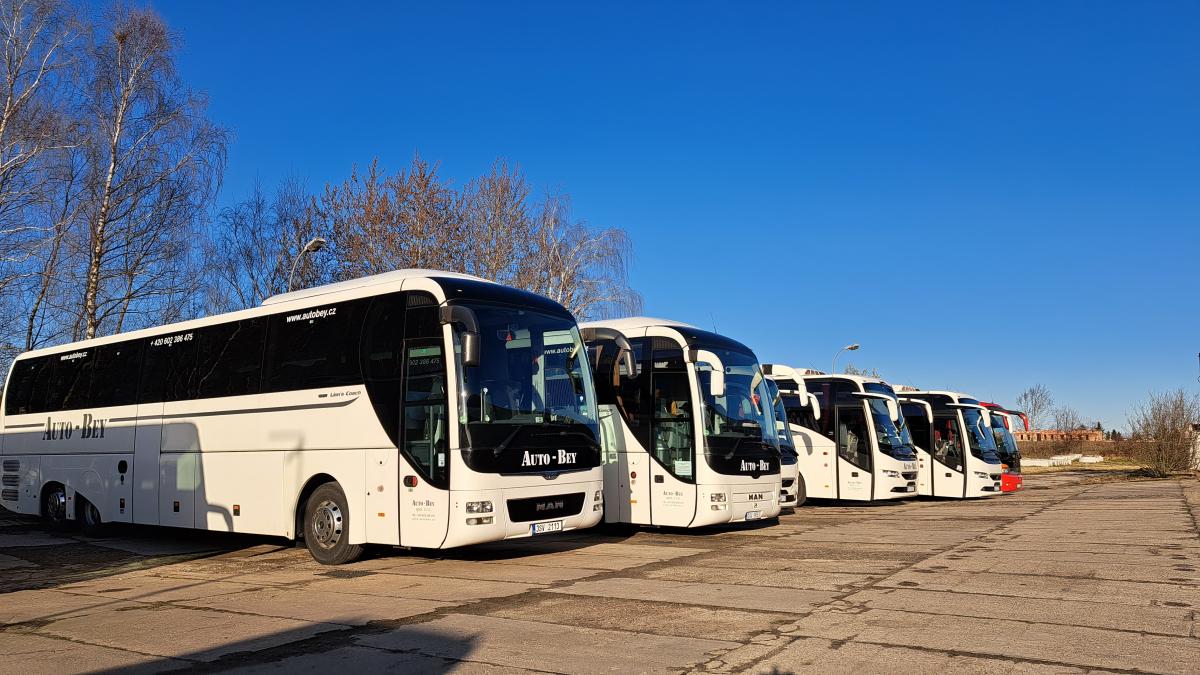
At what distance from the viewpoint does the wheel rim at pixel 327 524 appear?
10984mm

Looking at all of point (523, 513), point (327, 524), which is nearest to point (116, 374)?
point (327, 524)

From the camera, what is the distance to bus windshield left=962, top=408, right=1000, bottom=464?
24.2 meters

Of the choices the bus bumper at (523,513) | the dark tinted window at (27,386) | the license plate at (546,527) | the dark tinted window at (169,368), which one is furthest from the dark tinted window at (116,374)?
the license plate at (546,527)

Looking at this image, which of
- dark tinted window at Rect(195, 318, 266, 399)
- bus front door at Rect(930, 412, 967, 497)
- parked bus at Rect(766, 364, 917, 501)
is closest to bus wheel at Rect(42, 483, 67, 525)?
dark tinted window at Rect(195, 318, 266, 399)

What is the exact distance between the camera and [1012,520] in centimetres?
1697

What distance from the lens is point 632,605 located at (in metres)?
8.02

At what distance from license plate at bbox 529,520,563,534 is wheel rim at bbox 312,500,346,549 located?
2415 mm

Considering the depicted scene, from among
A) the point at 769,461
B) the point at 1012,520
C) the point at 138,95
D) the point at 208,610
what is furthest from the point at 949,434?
the point at 138,95

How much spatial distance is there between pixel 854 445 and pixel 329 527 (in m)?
13.5

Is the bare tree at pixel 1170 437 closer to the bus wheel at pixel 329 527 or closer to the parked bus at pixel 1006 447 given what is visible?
the parked bus at pixel 1006 447

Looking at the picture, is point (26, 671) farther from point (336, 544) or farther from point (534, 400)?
point (534, 400)

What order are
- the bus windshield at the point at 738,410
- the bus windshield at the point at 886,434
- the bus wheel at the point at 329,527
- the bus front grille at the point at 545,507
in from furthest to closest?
the bus windshield at the point at 886,434, the bus windshield at the point at 738,410, the bus wheel at the point at 329,527, the bus front grille at the point at 545,507

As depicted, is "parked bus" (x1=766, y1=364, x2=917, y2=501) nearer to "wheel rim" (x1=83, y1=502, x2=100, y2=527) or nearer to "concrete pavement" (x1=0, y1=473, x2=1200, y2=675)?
"concrete pavement" (x1=0, y1=473, x2=1200, y2=675)

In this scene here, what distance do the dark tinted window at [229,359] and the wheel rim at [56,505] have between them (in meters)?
4.54
